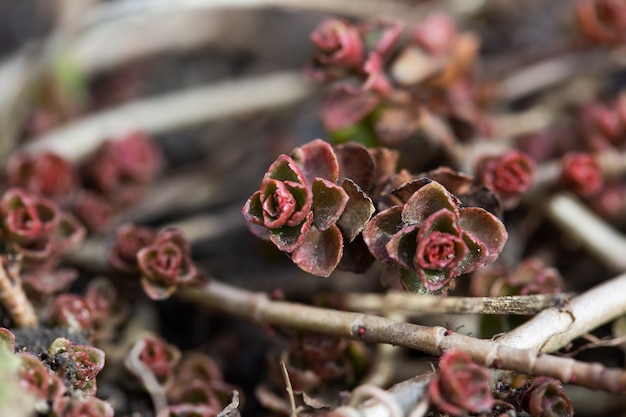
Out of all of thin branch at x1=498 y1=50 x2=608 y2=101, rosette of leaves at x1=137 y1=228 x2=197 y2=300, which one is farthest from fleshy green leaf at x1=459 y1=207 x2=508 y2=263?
thin branch at x1=498 y1=50 x2=608 y2=101

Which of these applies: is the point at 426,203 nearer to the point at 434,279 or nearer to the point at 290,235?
the point at 434,279

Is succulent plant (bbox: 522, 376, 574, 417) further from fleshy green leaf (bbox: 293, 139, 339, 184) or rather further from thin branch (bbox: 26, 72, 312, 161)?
thin branch (bbox: 26, 72, 312, 161)

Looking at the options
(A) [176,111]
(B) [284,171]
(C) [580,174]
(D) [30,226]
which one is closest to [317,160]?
(B) [284,171]

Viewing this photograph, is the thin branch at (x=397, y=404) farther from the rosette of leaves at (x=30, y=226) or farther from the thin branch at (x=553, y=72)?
the thin branch at (x=553, y=72)

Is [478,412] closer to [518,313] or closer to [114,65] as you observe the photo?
[518,313]

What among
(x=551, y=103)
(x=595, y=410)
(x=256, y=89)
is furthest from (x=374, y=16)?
(x=595, y=410)

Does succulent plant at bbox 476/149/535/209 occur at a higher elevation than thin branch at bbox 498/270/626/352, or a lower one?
higher

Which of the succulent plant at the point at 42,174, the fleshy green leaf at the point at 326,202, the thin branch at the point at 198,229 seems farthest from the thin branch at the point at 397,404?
the succulent plant at the point at 42,174
